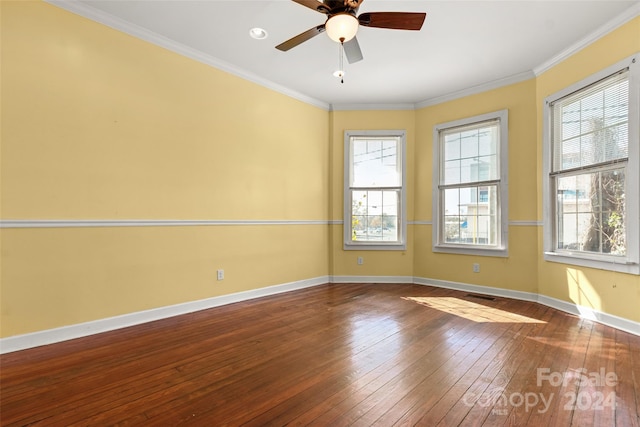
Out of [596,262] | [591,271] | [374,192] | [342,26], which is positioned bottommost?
[591,271]

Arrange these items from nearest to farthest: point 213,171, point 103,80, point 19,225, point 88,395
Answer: point 88,395
point 19,225
point 103,80
point 213,171

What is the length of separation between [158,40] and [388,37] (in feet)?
7.59

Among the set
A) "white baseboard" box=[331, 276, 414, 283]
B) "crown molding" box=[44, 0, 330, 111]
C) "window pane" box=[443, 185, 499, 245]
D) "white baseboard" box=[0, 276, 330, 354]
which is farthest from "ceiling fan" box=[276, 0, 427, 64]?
"white baseboard" box=[331, 276, 414, 283]

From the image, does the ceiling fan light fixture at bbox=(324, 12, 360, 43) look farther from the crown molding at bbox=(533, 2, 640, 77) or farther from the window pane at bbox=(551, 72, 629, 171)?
the window pane at bbox=(551, 72, 629, 171)

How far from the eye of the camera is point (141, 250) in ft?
10.1

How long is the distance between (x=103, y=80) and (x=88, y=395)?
2568 mm

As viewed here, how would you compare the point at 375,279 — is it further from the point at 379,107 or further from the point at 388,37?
the point at 388,37

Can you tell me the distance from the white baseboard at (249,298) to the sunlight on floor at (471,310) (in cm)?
59

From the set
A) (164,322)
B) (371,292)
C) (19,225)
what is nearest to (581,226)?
(371,292)

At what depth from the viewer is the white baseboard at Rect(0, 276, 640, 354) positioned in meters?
2.52

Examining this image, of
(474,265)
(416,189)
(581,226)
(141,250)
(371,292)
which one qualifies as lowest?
(371,292)

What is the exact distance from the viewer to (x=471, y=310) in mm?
3541

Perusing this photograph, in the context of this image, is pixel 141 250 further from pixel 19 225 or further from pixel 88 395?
pixel 88 395

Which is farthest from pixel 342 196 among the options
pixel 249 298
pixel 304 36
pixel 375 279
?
pixel 304 36
